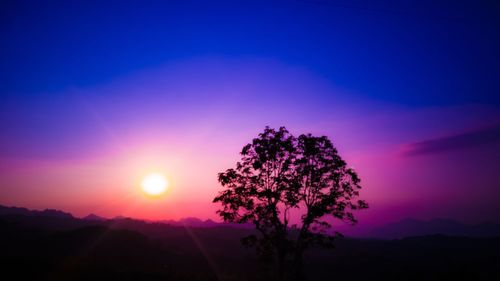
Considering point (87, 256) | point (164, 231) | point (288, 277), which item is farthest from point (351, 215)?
point (164, 231)

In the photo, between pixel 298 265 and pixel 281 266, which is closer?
pixel 281 266

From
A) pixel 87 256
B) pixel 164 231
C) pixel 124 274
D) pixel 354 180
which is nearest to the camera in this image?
pixel 354 180

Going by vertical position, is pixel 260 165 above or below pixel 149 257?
above

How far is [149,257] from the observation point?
108 meters

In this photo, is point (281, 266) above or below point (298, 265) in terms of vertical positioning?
below

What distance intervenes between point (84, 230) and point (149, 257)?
24599 millimetres

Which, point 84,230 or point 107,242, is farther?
point 84,230

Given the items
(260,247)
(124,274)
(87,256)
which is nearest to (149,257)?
(87,256)

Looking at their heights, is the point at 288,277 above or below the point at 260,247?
below

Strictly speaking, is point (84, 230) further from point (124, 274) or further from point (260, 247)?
point (260, 247)

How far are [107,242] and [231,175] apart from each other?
90453 mm

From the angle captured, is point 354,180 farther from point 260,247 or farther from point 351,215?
point 260,247

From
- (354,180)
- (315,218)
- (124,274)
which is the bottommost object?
(124,274)

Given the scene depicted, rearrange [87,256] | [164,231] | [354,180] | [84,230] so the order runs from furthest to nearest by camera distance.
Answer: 1. [164,231]
2. [84,230]
3. [87,256]
4. [354,180]
